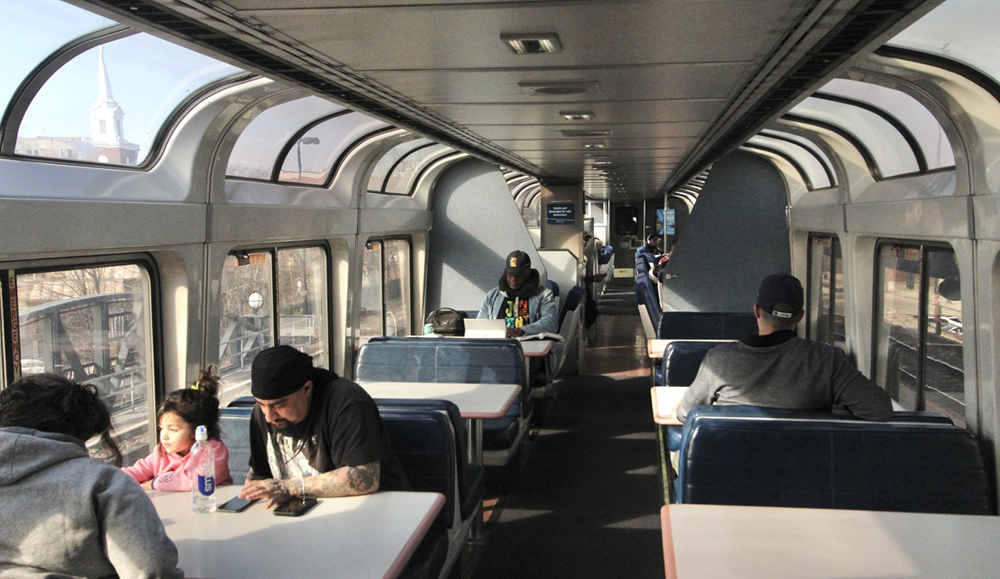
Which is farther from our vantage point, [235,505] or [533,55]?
[533,55]

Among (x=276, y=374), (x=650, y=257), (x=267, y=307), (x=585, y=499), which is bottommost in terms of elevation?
(x=585, y=499)

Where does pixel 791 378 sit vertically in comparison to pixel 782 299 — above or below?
below

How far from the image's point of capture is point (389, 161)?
8359 millimetres

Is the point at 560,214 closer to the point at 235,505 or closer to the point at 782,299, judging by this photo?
the point at 782,299

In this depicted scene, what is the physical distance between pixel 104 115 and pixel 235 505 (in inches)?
82.9

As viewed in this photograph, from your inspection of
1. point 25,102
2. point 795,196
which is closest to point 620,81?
point 25,102

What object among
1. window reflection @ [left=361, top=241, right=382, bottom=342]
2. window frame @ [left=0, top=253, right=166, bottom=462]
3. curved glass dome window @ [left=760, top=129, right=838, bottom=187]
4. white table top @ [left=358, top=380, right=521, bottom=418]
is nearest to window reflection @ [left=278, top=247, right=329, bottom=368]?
window reflection @ [left=361, top=241, right=382, bottom=342]

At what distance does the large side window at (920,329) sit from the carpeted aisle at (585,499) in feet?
6.07

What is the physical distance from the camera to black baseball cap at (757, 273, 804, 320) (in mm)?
3600

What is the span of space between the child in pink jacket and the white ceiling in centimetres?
124

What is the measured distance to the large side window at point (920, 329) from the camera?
16.6 feet

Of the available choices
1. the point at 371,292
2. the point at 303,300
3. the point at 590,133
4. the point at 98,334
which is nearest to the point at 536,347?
the point at 590,133

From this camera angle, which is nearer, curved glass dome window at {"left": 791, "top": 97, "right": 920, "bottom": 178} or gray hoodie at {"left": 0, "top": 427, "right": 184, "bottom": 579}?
gray hoodie at {"left": 0, "top": 427, "right": 184, "bottom": 579}

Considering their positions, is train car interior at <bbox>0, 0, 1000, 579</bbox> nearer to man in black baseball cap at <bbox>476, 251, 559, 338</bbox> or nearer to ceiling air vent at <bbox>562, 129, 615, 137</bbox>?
ceiling air vent at <bbox>562, 129, 615, 137</bbox>
